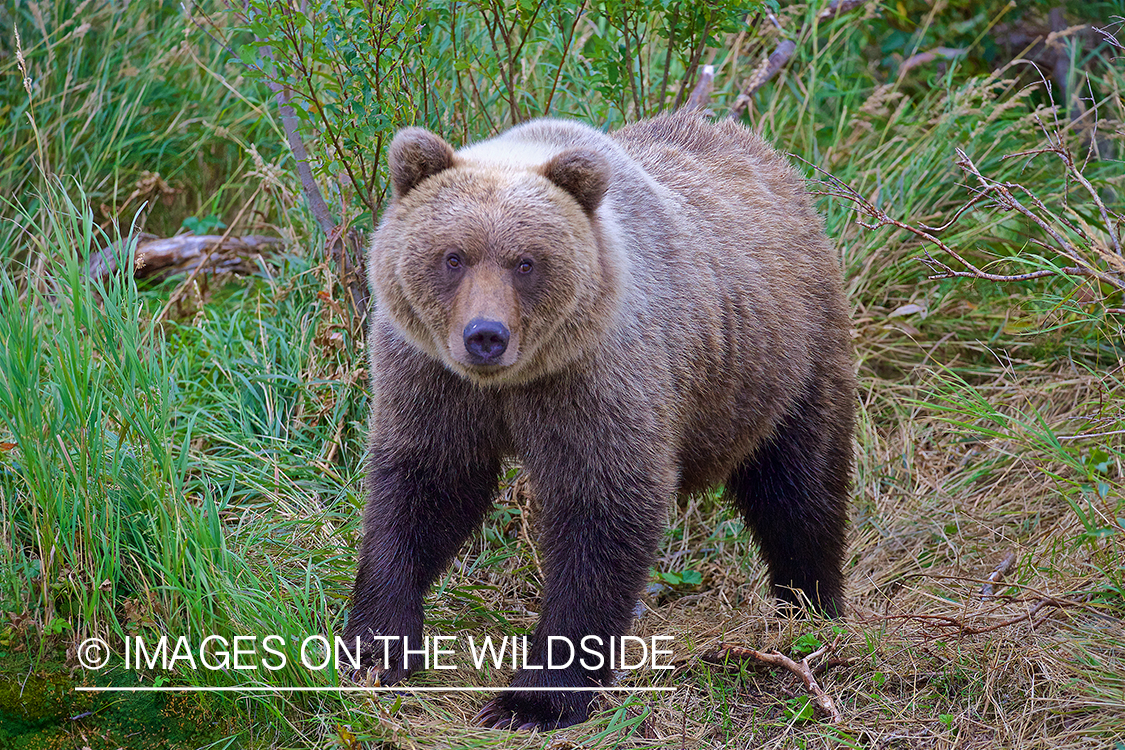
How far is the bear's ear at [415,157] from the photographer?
12.3ft

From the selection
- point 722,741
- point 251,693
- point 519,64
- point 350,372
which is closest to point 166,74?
point 519,64

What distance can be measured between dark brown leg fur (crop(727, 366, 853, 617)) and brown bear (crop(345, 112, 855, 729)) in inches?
8.8

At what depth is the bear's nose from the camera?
3.46m

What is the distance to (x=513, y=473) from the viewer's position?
521 centimetres

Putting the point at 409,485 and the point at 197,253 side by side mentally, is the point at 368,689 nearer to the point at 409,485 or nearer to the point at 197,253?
the point at 409,485

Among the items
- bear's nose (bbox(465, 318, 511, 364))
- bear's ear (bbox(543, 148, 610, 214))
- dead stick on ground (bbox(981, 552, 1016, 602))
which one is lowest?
dead stick on ground (bbox(981, 552, 1016, 602))

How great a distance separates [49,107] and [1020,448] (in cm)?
572

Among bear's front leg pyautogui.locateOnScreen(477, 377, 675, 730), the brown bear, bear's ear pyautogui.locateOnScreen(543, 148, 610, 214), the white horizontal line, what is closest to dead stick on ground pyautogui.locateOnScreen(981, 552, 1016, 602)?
the brown bear

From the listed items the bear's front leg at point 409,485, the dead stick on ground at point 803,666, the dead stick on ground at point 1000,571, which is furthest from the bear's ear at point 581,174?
the dead stick on ground at point 1000,571

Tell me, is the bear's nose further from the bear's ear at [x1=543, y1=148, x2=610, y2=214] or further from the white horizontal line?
the white horizontal line

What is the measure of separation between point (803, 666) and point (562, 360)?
1.42 meters

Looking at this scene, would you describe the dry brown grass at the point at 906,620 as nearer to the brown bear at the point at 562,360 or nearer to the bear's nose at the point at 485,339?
the brown bear at the point at 562,360

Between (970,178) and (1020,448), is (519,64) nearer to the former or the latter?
(970,178)

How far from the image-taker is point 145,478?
3.96 meters
